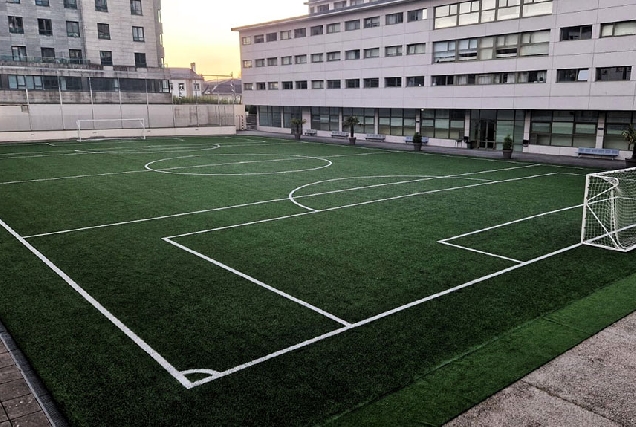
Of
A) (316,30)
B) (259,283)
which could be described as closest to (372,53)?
(316,30)

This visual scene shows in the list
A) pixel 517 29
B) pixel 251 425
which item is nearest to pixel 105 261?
pixel 251 425

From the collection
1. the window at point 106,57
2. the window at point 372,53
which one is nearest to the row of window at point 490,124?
the window at point 372,53

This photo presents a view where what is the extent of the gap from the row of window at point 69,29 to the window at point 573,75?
→ 5392 cm

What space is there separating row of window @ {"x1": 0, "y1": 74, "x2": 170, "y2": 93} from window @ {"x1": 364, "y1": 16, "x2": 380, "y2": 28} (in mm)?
29739

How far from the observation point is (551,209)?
20.5 metres

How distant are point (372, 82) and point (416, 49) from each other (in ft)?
21.0

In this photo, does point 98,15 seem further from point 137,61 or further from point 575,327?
point 575,327

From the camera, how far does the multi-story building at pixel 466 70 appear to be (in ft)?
119

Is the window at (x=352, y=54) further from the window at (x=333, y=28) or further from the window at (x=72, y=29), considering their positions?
the window at (x=72, y=29)

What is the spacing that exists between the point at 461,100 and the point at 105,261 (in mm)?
37832

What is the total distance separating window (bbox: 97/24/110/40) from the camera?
223ft

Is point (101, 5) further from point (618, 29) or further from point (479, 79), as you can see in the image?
point (618, 29)

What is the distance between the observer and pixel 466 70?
44812 millimetres

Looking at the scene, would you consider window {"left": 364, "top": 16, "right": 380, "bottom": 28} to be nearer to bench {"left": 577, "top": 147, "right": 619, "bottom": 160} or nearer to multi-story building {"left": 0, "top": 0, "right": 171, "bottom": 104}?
bench {"left": 577, "top": 147, "right": 619, "bottom": 160}
